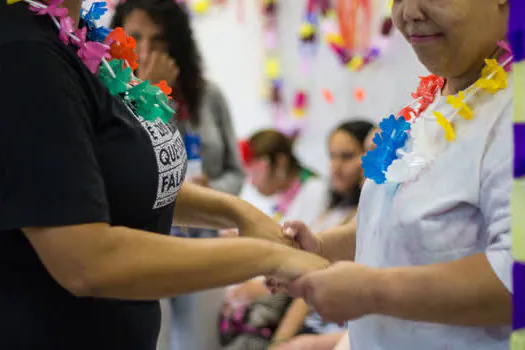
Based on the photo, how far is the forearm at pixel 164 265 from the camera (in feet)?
3.66

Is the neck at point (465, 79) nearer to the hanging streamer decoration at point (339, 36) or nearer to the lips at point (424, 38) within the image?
the lips at point (424, 38)

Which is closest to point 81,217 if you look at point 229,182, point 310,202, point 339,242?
point 339,242

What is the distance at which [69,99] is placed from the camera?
1.10 meters

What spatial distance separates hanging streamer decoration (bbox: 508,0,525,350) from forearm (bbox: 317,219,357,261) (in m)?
0.68

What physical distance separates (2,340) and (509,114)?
835 millimetres

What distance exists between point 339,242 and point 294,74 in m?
3.45

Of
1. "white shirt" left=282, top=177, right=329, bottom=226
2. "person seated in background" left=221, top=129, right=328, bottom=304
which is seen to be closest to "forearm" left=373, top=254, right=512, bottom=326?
"white shirt" left=282, top=177, right=329, bottom=226

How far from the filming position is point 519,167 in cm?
90

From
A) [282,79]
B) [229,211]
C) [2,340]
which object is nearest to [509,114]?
[229,211]

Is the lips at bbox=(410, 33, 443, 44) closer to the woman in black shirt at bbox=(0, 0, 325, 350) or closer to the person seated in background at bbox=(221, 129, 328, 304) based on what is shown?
the woman in black shirt at bbox=(0, 0, 325, 350)

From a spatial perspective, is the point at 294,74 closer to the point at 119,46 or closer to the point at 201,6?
the point at 201,6

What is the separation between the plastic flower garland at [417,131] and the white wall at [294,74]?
6.76ft

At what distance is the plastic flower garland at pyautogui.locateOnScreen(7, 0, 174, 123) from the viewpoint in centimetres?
120

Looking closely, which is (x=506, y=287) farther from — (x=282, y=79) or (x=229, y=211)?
(x=282, y=79)
